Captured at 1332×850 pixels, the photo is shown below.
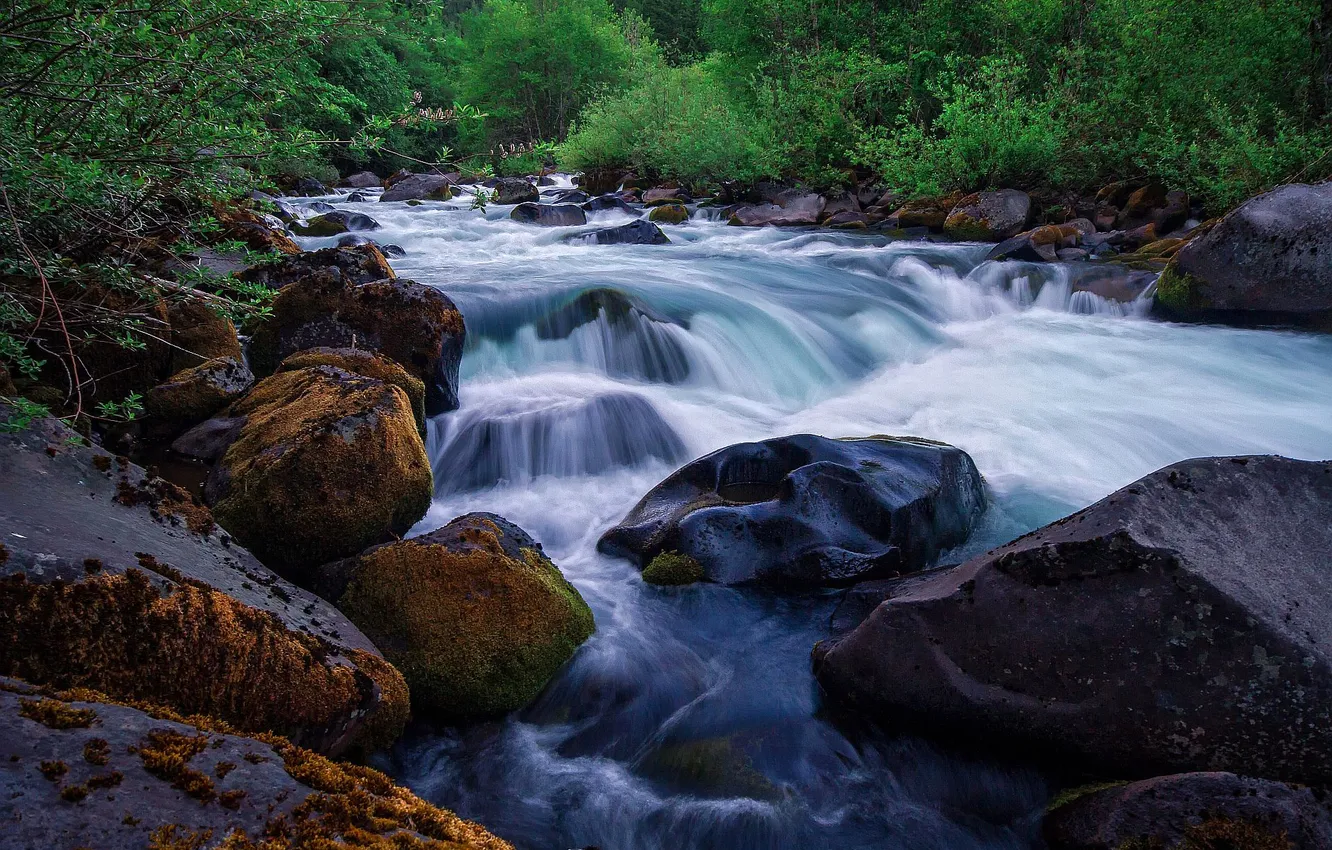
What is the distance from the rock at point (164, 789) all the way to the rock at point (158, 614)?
0.11 meters

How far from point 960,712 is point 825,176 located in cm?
1605

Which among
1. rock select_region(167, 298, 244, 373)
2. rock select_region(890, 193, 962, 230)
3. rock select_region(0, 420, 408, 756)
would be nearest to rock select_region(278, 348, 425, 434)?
rock select_region(167, 298, 244, 373)

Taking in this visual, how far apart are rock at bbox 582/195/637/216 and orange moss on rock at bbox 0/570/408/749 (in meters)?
15.9

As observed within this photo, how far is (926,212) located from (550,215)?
7150 mm

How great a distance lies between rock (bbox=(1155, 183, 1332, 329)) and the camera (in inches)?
332

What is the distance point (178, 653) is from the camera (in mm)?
2164

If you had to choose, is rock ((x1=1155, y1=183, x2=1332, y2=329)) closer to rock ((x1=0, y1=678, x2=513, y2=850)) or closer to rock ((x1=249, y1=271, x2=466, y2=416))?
rock ((x1=249, y1=271, x2=466, y2=416))

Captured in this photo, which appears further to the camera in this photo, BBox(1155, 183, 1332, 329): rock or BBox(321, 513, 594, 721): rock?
BBox(1155, 183, 1332, 329): rock

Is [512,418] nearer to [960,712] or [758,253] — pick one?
[960,712]

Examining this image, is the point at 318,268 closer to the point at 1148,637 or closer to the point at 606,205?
the point at 1148,637

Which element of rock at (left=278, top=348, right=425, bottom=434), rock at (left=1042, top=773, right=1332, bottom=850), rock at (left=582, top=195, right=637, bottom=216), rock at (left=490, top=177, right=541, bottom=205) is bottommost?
rock at (left=1042, top=773, right=1332, bottom=850)

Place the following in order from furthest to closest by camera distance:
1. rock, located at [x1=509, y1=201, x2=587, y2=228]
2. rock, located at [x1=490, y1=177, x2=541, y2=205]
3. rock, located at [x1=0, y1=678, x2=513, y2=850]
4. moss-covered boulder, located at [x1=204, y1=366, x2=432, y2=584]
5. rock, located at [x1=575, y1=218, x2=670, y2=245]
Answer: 1. rock, located at [x1=490, y1=177, x2=541, y2=205]
2. rock, located at [x1=509, y1=201, x2=587, y2=228]
3. rock, located at [x1=575, y1=218, x2=670, y2=245]
4. moss-covered boulder, located at [x1=204, y1=366, x2=432, y2=584]
5. rock, located at [x1=0, y1=678, x2=513, y2=850]

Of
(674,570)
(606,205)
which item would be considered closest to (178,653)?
(674,570)

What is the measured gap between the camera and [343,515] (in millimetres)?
3861
